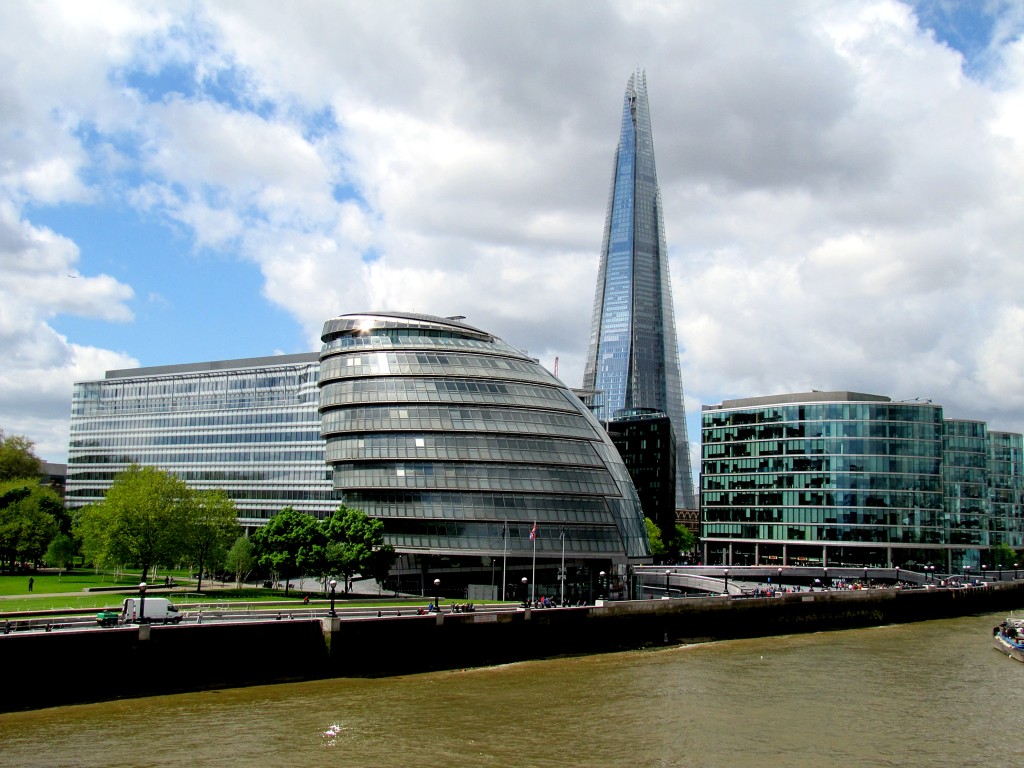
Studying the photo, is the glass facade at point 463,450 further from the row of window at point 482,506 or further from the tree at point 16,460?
the tree at point 16,460

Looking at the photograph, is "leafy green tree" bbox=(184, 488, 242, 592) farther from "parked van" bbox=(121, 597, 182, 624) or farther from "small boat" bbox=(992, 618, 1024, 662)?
"small boat" bbox=(992, 618, 1024, 662)

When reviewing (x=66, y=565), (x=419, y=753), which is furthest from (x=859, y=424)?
(x=419, y=753)

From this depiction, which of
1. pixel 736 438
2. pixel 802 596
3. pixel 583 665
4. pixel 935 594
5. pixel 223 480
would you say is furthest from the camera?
pixel 736 438

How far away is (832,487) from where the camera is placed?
151m

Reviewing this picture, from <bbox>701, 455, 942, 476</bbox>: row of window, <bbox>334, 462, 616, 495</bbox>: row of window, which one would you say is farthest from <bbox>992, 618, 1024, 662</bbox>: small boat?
<bbox>701, 455, 942, 476</bbox>: row of window

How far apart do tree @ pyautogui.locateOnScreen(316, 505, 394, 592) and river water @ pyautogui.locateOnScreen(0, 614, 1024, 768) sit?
2144 centimetres

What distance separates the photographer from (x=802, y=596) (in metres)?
90.9

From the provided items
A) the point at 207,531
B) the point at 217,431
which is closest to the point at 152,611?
the point at 207,531

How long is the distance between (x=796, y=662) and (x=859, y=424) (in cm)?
8922

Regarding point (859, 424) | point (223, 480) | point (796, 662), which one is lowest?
point (796, 662)

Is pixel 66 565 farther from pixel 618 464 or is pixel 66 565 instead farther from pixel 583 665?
pixel 583 665

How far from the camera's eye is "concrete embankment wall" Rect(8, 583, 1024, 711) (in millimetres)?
45438

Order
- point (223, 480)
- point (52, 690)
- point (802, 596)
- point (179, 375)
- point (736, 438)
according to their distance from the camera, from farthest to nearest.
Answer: point (736, 438)
point (179, 375)
point (223, 480)
point (802, 596)
point (52, 690)

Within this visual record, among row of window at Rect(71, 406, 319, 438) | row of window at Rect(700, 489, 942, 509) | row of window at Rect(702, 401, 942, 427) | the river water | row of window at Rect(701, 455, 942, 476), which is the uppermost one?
row of window at Rect(702, 401, 942, 427)
